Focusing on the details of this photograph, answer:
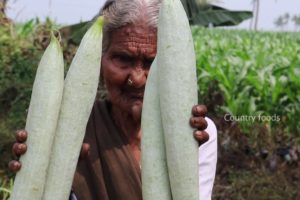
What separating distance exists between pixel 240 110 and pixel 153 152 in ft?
15.0

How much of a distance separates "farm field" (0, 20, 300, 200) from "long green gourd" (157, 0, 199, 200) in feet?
8.73

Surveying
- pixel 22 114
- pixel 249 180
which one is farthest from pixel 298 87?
pixel 22 114

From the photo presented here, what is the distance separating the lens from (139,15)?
1905 millimetres

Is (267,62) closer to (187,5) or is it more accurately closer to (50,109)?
(187,5)

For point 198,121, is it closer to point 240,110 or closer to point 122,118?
point 122,118

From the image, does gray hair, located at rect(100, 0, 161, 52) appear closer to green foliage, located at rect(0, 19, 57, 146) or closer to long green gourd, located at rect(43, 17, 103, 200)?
long green gourd, located at rect(43, 17, 103, 200)

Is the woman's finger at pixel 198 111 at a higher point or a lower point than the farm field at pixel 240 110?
higher

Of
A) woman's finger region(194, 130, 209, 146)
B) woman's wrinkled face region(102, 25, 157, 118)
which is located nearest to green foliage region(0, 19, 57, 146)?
woman's wrinkled face region(102, 25, 157, 118)

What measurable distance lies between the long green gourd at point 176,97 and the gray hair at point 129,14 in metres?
0.48

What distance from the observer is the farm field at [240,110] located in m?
4.72

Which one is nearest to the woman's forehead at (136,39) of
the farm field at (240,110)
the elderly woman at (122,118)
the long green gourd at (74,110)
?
the elderly woman at (122,118)

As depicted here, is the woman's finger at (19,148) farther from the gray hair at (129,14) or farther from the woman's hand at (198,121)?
the gray hair at (129,14)

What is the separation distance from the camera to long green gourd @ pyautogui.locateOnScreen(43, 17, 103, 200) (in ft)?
4.80

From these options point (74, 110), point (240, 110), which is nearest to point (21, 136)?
point (74, 110)
